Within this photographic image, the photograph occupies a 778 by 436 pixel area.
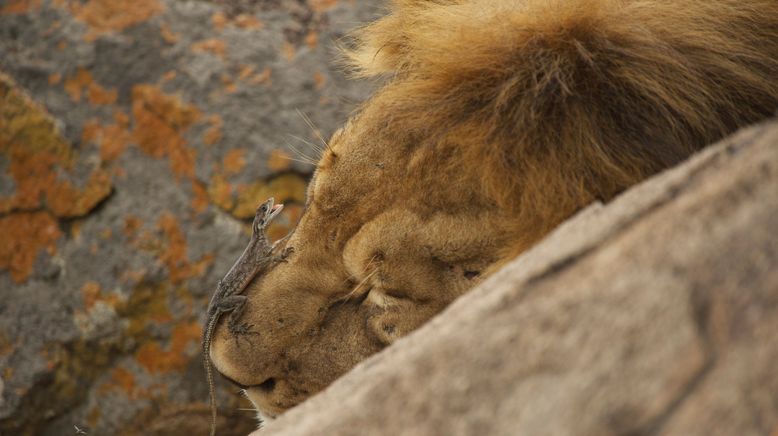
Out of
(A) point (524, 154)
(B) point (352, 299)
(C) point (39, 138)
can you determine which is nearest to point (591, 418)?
(A) point (524, 154)

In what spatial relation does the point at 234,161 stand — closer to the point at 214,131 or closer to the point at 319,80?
the point at 214,131

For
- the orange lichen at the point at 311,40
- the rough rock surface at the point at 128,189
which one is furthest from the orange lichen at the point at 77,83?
the orange lichen at the point at 311,40

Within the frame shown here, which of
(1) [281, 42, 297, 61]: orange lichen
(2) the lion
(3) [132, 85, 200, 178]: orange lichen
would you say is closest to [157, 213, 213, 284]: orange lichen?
(3) [132, 85, 200, 178]: orange lichen

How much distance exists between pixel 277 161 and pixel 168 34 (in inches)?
22.4

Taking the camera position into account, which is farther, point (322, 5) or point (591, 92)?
point (322, 5)

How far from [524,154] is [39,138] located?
1935 mm

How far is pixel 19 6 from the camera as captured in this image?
291 cm

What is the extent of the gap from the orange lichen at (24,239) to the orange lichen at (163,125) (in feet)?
1.31

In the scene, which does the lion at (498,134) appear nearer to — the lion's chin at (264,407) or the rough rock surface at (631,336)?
the lion's chin at (264,407)

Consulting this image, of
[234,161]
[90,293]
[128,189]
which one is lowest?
[90,293]

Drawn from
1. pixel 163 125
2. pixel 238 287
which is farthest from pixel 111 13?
pixel 238 287

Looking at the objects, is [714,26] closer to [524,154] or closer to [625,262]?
[524,154]

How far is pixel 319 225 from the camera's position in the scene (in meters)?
1.82

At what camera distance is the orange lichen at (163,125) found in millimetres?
2898
